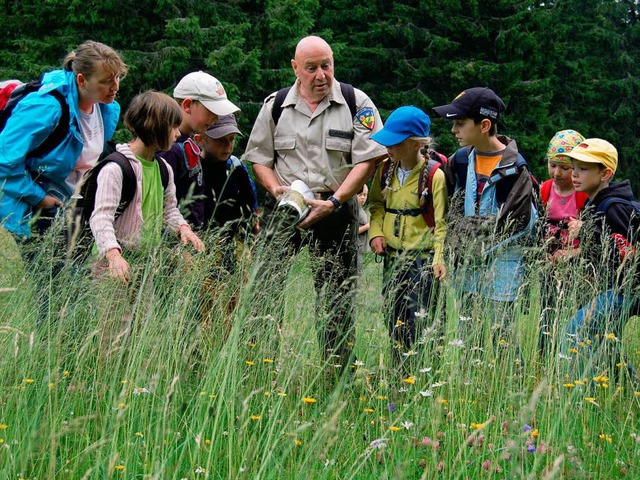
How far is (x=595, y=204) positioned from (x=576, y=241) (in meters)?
0.28

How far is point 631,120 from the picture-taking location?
97.3ft

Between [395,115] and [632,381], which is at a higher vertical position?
[395,115]

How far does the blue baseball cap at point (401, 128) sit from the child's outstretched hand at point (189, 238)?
1.13 metres

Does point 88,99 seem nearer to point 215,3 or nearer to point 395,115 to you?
point 395,115

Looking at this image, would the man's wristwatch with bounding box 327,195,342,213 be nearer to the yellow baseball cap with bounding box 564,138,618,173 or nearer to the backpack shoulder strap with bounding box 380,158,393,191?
the backpack shoulder strap with bounding box 380,158,393,191

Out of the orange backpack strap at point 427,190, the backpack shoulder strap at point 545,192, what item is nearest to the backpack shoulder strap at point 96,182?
the orange backpack strap at point 427,190

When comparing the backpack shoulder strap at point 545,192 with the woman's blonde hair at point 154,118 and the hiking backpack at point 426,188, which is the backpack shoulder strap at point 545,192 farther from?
the woman's blonde hair at point 154,118

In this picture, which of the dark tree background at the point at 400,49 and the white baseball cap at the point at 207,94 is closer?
the white baseball cap at the point at 207,94

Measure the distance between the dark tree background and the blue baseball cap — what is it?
12216 millimetres

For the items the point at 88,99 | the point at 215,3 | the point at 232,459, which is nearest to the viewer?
the point at 232,459

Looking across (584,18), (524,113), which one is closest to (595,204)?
(524,113)

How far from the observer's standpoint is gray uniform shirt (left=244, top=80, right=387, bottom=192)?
4.51m

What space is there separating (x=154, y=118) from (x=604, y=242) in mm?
2158

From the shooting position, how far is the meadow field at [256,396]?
8.03ft
